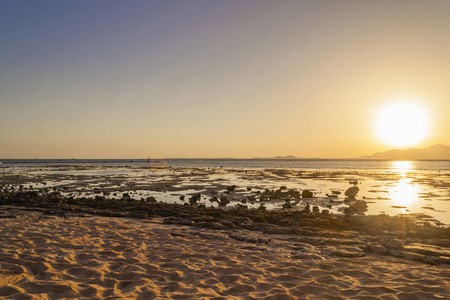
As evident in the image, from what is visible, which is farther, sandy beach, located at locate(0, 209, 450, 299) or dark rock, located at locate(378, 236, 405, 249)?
dark rock, located at locate(378, 236, 405, 249)

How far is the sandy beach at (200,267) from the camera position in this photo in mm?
5770

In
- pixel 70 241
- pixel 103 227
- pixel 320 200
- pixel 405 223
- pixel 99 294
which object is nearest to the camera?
pixel 99 294

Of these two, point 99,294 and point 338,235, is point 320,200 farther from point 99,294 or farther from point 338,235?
point 99,294

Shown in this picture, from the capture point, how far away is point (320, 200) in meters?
21.4

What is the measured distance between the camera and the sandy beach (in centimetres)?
577

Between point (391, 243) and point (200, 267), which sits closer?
point (200, 267)

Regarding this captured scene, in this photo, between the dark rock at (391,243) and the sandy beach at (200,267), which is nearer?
the sandy beach at (200,267)

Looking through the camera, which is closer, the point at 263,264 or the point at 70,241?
the point at 263,264

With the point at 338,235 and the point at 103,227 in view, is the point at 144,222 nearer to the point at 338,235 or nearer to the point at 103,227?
the point at 103,227

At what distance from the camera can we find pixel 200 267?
7.14 meters

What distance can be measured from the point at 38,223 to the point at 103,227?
109 inches

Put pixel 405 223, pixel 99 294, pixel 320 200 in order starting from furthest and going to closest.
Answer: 1. pixel 320 200
2. pixel 405 223
3. pixel 99 294

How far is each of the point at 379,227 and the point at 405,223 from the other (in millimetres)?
1633

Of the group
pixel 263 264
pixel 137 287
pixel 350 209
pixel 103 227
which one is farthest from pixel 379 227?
pixel 103 227
